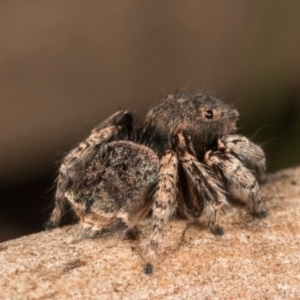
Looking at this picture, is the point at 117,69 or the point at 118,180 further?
the point at 117,69

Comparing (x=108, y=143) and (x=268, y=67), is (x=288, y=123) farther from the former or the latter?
(x=108, y=143)

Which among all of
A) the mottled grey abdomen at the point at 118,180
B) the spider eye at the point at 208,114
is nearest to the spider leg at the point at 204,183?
the mottled grey abdomen at the point at 118,180

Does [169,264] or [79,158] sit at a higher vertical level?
[79,158]

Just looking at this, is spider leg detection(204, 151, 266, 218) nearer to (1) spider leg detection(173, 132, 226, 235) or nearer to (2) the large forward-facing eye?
(1) spider leg detection(173, 132, 226, 235)

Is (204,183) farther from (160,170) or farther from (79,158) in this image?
(79,158)

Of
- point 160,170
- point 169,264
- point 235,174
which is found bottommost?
point 169,264

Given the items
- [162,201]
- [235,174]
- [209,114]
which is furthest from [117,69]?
[162,201]

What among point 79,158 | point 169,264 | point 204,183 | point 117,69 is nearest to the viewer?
point 169,264

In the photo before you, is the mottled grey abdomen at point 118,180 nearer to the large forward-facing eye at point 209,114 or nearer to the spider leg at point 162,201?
the spider leg at point 162,201

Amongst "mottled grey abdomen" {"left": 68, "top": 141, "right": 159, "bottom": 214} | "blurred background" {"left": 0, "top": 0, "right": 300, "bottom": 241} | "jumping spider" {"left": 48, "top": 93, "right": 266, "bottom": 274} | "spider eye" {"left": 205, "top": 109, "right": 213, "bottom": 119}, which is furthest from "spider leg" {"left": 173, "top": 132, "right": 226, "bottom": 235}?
"blurred background" {"left": 0, "top": 0, "right": 300, "bottom": 241}
